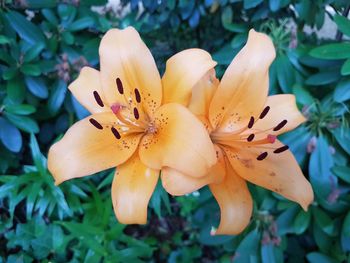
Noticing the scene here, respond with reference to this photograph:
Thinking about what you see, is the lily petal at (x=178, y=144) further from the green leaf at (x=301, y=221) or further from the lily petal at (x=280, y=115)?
the green leaf at (x=301, y=221)

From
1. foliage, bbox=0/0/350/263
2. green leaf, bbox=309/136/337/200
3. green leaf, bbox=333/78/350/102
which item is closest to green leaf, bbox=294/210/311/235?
foliage, bbox=0/0/350/263

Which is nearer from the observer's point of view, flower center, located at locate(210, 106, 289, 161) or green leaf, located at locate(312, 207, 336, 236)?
flower center, located at locate(210, 106, 289, 161)

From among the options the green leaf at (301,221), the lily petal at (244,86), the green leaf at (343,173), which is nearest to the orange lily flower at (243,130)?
the lily petal at (244,86)

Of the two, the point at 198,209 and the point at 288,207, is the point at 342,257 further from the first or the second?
the point at 198,209

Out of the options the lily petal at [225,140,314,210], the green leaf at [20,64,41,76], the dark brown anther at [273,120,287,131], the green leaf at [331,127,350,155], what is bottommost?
the green leaf at [331,127,350,155]

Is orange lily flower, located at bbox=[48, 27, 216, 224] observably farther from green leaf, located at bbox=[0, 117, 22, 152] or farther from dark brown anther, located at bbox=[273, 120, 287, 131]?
green leaf, located at bbox=[0, 117, 22, 152]

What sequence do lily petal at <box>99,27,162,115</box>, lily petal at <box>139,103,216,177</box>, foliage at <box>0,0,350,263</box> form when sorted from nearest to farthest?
1. lily petal at <box>139,103,216,177</box>
2. lily petal at <box>99,27,162,115</box>
3. foliage at <box>0,0,350,263</box>

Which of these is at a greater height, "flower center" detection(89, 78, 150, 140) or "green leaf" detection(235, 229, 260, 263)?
"flower center" detection(89, 78, 150, 140)

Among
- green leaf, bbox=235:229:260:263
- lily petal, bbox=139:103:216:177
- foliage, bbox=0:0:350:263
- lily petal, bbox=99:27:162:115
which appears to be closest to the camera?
lily petal, bbox=139:103:216:177

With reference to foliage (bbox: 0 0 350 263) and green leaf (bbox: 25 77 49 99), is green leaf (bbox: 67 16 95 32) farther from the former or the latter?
green leaf (bbox: 25 77 49 99)
